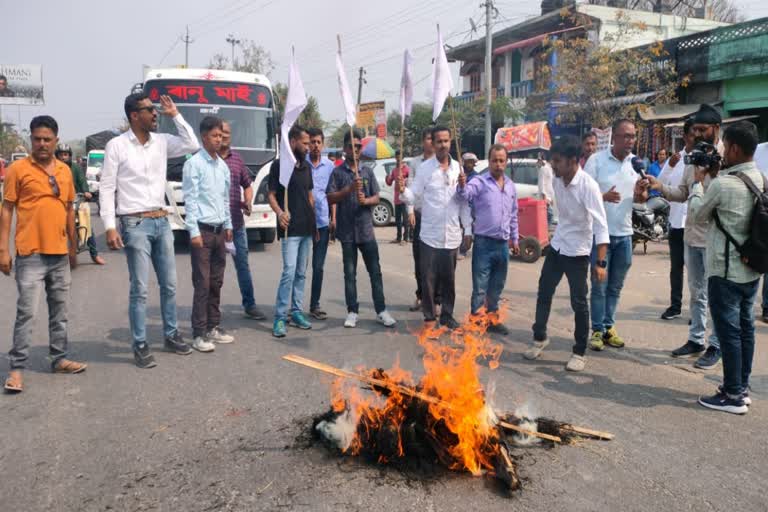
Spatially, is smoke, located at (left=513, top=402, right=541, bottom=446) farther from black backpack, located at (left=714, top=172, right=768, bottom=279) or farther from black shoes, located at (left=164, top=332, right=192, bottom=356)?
black shoes, located at (left=164, top=332, right=192, bottom=356)

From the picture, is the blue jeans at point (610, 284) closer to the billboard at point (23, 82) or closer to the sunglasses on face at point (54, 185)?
the sunglasses on face at point (54, 185)

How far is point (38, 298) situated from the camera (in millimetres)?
4434

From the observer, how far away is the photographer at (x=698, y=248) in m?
4.85

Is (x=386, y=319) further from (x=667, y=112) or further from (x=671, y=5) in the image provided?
(x=671, y=5)

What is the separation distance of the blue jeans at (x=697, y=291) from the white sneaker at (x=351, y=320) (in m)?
3.21

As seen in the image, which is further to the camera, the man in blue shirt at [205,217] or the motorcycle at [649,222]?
the motorcycle at [649,222]

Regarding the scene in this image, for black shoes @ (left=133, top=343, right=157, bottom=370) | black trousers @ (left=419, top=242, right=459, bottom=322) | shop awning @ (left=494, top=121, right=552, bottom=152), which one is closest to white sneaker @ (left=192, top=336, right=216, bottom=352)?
black shoes @ (left=133, top=343, right=157, bottom=370)

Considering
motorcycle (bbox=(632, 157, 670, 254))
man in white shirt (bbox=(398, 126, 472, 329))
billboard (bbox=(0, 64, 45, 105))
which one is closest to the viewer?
man in white shirt (bbox=(398, 126, 472, 329))

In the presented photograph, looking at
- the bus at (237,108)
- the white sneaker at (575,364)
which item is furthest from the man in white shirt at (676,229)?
the bus at (237,108)

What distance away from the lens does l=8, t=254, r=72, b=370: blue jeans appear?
4.32 metres

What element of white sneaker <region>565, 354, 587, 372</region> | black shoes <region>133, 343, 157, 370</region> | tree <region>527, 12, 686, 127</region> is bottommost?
white sneaker <region>565, 354, 587, 372</region>

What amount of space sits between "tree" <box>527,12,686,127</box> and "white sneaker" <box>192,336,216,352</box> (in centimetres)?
1541

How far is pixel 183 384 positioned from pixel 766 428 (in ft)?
13.3

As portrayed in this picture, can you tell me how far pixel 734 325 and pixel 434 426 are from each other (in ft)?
7.69
